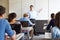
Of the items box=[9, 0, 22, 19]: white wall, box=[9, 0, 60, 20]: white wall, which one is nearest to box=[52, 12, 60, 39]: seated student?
box=[9, 0, 60, 20]: white wall

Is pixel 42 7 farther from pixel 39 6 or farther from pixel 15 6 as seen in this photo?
pixel 15 6

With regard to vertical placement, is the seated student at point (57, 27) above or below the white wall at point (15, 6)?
below

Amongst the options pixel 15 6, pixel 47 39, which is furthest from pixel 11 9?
→ pixel 47 39

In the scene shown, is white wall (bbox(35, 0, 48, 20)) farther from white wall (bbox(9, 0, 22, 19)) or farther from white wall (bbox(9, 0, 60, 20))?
white wall (bbox(9, 0, 22, 19))

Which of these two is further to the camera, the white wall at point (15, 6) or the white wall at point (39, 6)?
the white wall at point (15, 6)

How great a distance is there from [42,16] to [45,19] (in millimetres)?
244

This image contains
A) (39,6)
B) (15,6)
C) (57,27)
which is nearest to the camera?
(57,27)

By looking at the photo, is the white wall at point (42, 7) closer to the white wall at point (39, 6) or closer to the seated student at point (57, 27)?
the white wall at point (39, 6)

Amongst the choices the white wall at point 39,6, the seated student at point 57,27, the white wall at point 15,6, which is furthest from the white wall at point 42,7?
the seated student at point 57,27

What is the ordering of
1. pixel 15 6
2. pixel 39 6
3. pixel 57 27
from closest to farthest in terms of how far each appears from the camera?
pixel 57 27 < pixel 39 6 < pixel 15 6

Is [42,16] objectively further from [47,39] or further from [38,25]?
[47,39]

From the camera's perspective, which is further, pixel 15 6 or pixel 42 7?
pixel 15 6

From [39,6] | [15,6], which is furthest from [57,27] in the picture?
[15,6]

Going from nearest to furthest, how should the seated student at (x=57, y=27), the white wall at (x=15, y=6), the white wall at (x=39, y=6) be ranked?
the seated student at (x=57, y=27)
the white wall at (x=39, y=6)
the white wall at (x=15, y=6)
